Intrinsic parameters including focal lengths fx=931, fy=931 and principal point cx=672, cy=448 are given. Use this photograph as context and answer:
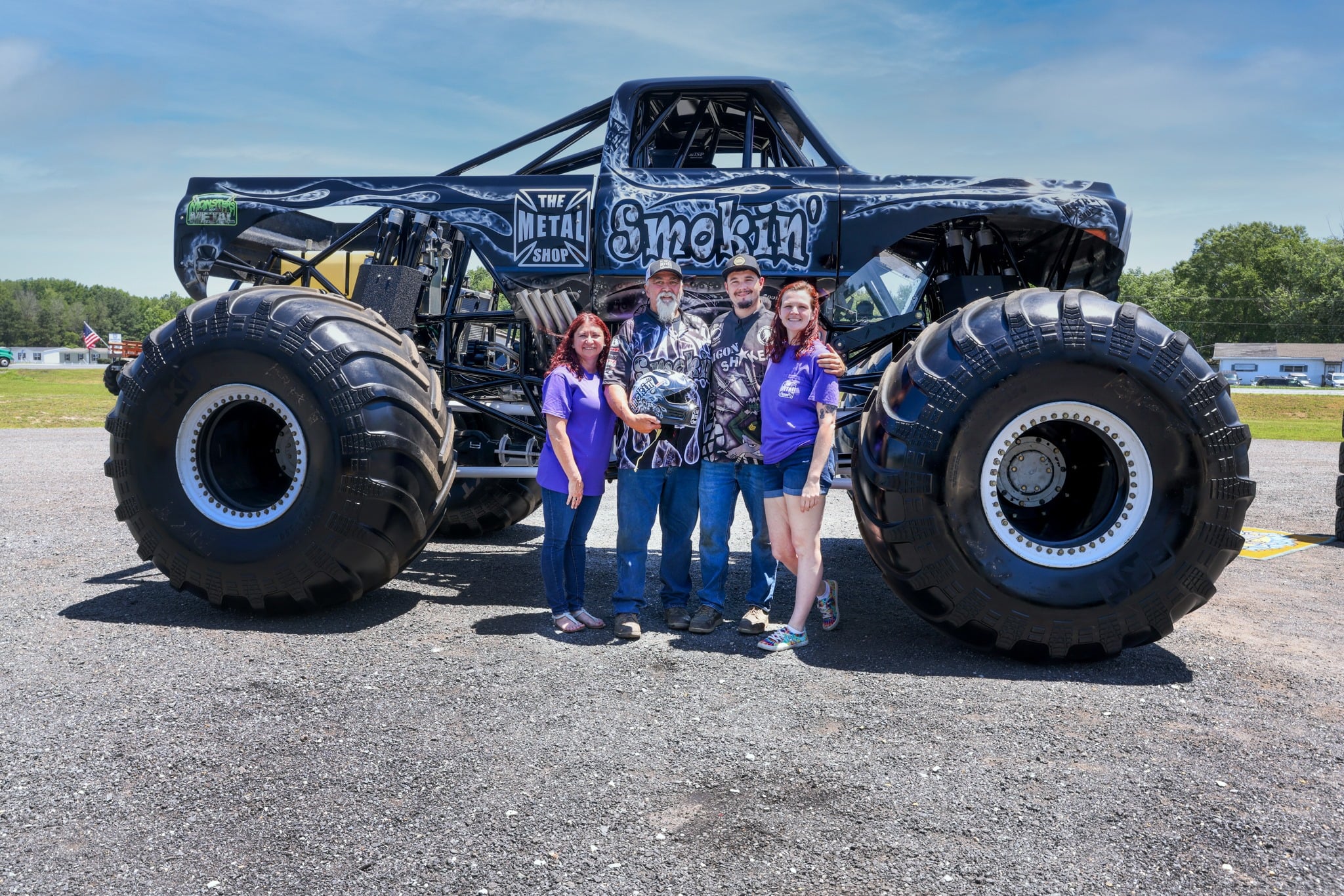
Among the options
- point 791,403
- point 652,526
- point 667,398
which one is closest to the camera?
point 791,403

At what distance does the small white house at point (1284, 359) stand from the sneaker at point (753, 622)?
89.5 metres

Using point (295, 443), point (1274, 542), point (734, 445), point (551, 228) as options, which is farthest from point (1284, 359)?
point (295, 443)

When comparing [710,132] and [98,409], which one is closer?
[710,132]

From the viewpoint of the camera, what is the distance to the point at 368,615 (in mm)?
4684

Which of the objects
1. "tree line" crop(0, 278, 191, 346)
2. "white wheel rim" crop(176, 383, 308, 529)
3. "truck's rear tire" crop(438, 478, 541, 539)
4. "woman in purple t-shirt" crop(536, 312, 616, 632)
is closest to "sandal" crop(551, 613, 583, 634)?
"woman in purple t-shirt" crop(536, 312, 616, 632)

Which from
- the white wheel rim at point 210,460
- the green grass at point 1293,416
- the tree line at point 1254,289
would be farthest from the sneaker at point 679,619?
the tree line at point 1254,289

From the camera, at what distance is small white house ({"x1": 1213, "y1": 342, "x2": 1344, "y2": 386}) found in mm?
81244

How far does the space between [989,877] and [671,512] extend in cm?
266

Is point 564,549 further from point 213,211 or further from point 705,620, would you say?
point 213,211

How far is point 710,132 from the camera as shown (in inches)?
238

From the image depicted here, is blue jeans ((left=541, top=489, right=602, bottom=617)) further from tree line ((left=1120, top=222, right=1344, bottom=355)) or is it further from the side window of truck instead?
tree line ((left=1120, top=222, right=1344, bottom=355))

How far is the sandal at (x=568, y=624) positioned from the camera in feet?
14.6

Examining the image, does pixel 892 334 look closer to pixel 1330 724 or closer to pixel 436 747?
pixel 1330 724

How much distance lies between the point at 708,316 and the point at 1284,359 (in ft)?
308
